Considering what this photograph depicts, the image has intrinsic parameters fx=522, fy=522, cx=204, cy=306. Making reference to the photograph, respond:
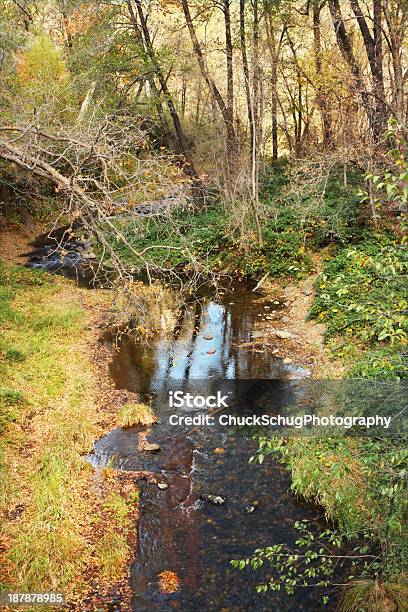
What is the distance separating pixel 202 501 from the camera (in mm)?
6828

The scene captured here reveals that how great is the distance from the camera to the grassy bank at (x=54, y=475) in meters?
5.64

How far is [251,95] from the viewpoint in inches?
556

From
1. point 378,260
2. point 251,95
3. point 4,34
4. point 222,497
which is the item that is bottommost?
point 222,497

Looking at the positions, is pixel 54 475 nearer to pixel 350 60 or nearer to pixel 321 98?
pixel 321 98

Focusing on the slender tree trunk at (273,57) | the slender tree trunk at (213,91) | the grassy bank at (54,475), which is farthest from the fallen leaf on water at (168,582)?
the slender tree trunk at (273,57)

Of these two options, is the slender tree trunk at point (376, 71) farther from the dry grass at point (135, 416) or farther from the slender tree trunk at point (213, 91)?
the dry grass at point (135, 416)

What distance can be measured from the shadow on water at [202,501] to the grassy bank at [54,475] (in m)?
0.36

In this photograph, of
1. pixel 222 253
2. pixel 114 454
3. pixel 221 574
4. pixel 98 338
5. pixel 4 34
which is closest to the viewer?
pixel 221 574

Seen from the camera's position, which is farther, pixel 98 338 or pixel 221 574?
pixel 98 338

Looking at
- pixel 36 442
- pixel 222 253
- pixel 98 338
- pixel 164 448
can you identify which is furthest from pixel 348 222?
pixel 36 442

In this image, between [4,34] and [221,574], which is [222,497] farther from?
[4,34]

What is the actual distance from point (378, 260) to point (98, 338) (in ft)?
30.7

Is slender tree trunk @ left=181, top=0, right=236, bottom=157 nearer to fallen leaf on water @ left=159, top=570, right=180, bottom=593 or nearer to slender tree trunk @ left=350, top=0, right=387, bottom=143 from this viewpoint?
slender tree trunk @ left=350, top=0, right=387, bottom=143

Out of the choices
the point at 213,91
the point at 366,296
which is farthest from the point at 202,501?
the point at 213,91
